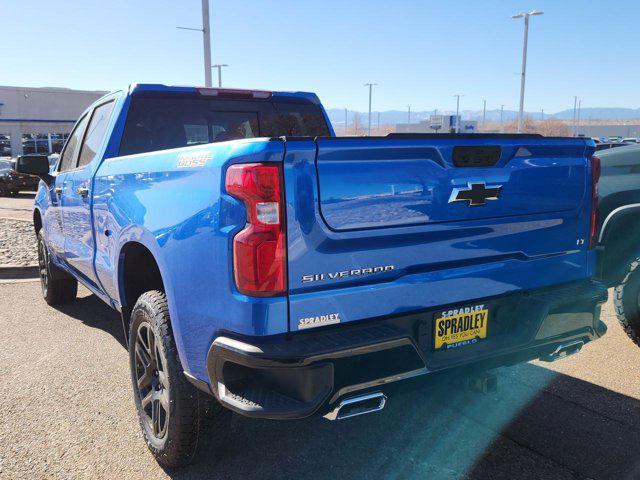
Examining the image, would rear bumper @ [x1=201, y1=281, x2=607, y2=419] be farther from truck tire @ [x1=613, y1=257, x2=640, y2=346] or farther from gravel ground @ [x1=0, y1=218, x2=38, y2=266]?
gravel ground @ [x1=0, y1=218, x2=38, y2=266]

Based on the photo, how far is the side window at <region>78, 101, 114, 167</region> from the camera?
4285 millimetres

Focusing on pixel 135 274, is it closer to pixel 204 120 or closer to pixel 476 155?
pixel 204 120

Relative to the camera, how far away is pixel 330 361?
7.28ft

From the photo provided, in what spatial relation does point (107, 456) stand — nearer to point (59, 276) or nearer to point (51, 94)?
point (59, 276)

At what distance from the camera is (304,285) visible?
2.25 m

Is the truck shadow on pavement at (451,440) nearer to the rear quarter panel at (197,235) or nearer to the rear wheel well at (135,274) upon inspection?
the rear quarter panel at (197,235)

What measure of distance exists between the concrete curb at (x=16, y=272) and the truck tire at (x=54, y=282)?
1.80m

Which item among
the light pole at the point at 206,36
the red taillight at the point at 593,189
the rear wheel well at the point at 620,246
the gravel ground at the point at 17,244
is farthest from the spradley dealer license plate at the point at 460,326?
the light pole at the point at 206,36

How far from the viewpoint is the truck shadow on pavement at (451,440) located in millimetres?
2914

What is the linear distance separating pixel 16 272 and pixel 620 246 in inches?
296

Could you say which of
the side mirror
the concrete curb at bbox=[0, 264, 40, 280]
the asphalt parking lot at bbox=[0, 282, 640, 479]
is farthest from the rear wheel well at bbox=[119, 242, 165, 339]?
the concrete curb at bbox=[0, 264, 40, 280]

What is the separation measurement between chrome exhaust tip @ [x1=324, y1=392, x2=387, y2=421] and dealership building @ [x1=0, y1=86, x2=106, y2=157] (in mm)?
44018

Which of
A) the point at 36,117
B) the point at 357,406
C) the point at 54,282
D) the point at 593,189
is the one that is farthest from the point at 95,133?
the point at 36,117

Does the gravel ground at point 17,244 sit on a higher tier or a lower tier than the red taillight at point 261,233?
lower
